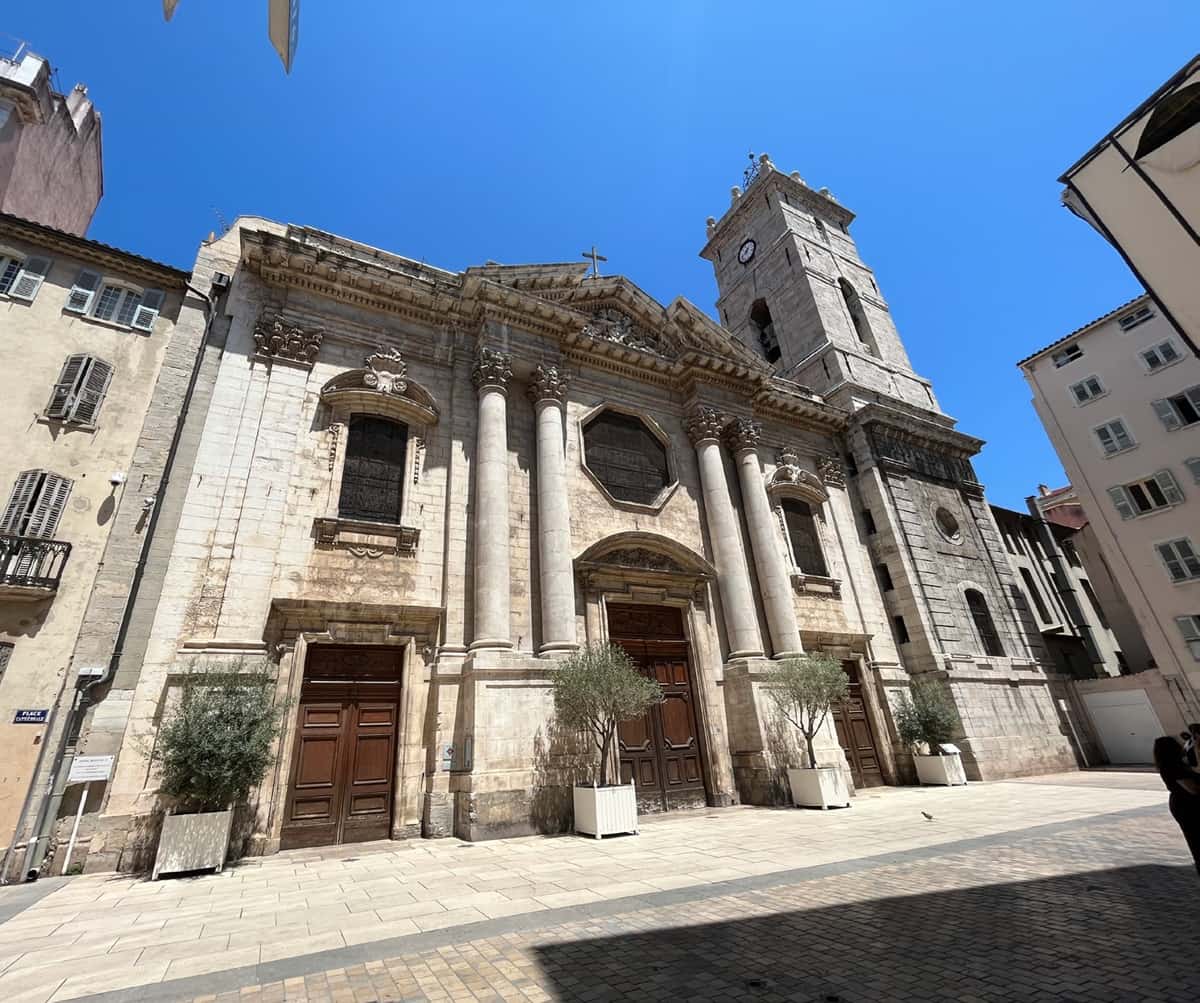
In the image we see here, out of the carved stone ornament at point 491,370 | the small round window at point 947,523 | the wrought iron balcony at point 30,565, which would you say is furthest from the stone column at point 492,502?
the small round window at point 947,523

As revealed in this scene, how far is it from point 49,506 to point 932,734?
19.3 metres

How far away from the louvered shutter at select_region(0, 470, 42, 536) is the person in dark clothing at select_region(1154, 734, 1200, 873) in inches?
565

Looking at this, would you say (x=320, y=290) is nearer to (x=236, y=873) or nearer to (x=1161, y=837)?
(x=236, y=873)

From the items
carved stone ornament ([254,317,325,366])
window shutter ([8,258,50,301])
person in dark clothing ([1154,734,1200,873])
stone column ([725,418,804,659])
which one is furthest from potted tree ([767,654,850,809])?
window shutter ([8,258,50,301])

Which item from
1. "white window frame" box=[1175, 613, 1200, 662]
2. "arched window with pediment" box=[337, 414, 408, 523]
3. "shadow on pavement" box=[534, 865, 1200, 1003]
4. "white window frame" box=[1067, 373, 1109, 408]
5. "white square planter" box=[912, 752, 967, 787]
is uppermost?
"white window frame" box=[1067, 373, 1109, 408]

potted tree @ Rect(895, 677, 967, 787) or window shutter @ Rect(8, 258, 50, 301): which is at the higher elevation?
window shutter @ Rect(8, 258, 50, 301)

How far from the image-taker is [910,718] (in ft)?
48.9

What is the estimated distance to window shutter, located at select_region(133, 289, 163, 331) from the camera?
1141 centimetres

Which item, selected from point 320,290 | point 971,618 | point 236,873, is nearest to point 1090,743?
point 971,618

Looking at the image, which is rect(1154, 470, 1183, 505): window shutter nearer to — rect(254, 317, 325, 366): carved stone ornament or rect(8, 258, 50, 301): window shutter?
rect(254, 317, 325, 366): carved stone ornament

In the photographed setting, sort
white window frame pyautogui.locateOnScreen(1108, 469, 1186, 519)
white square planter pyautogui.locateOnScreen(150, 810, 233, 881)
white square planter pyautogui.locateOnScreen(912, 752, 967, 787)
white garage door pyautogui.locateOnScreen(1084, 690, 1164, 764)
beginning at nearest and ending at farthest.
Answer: white square planter pyautogui.locateOnScreen(150, 810, 233, 881), white square planter pyautogui.locateOnScreen(912, 752, 967, 787), white garage door pyautogui.locateOnScreen(1084, 690, 1164, 764), white window frame pyautogui.locateOnScreen(1108, 469, 1186, 519)

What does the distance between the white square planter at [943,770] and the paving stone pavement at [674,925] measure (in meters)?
6.56

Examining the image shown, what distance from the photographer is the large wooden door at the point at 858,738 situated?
580 inches

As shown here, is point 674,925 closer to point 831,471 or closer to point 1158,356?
point 831,471
